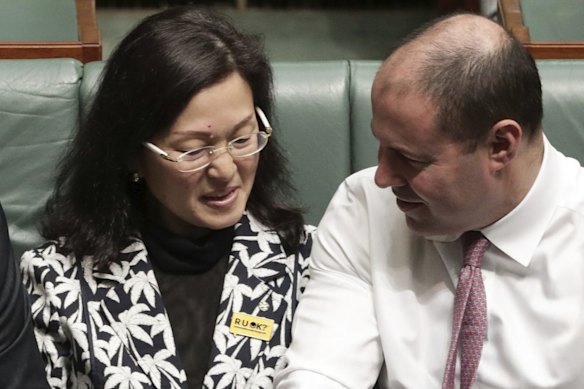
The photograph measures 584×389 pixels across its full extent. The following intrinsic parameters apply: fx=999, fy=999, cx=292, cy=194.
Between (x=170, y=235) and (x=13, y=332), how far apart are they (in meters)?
0.47

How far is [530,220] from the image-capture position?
168 centimetres

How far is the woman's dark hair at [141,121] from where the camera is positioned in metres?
1.77

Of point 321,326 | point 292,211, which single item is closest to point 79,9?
point 292,211

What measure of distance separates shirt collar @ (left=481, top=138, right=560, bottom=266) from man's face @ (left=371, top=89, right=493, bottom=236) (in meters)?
0.05

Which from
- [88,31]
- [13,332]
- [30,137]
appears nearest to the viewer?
[13,332]

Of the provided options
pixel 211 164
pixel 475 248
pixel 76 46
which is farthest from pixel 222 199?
pixel 76 46

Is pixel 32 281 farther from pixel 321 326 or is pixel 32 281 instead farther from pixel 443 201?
pixel 443 201

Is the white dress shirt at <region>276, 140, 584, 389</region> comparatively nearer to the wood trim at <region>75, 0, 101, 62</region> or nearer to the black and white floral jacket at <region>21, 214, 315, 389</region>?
the black and white floral jacket at <region>21, 214, 315, 389</region>

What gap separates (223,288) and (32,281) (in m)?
0.36

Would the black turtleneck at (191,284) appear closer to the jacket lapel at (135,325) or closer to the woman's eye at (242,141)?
the jacket lapel at (135,325)

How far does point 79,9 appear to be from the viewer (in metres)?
2.96

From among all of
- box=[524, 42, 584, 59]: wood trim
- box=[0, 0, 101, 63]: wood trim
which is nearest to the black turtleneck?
box=[0, 0, 101, 63]: wood trim

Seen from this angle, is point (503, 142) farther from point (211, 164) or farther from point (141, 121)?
point (141, 121)

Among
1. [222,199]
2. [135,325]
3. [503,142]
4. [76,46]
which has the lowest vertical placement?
[135,325]
